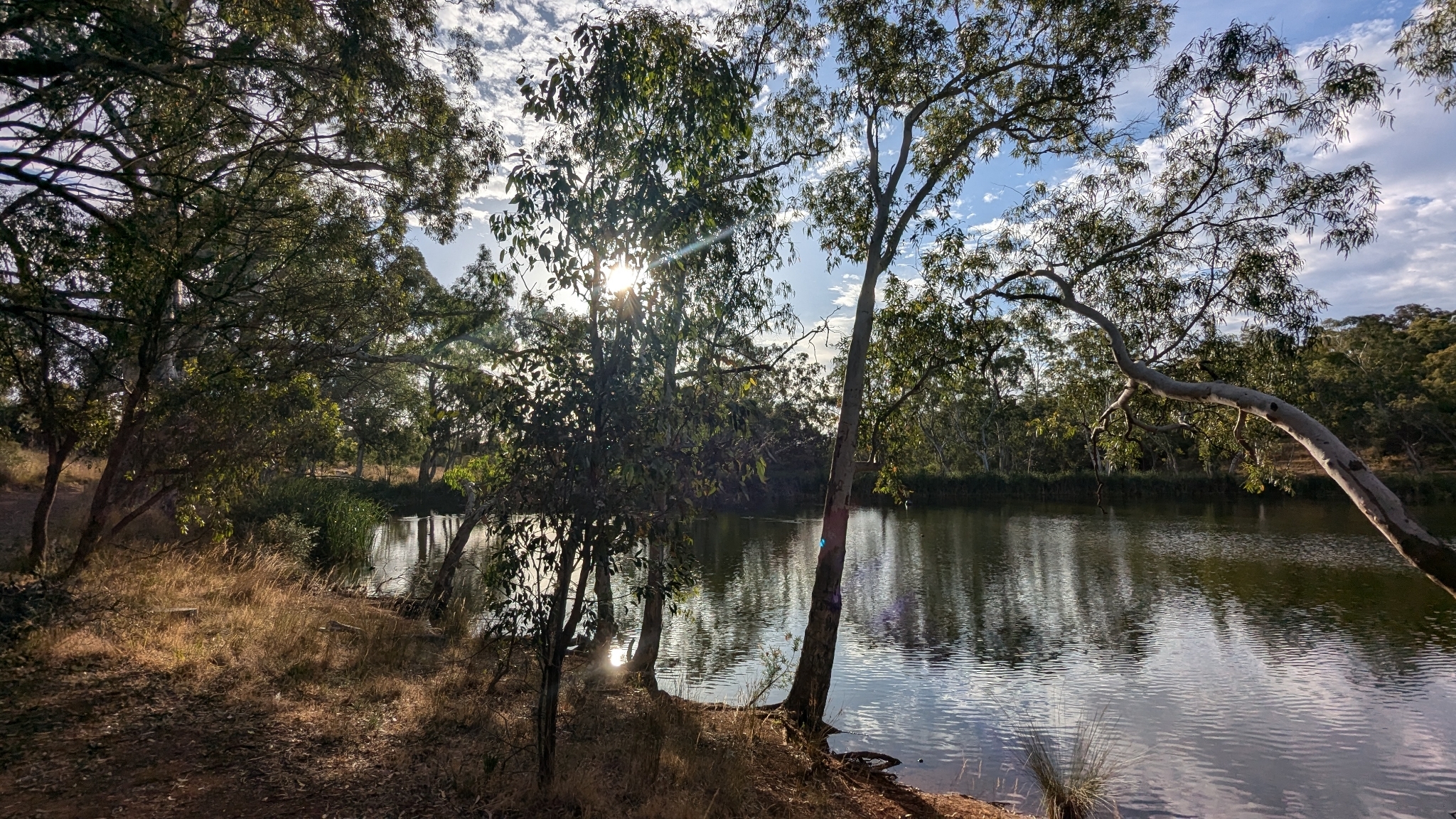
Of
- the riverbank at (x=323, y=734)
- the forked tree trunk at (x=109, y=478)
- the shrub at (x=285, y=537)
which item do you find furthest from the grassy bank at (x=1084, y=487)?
the forked tree trunk at (x=109, y=478)

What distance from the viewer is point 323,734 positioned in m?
5.26

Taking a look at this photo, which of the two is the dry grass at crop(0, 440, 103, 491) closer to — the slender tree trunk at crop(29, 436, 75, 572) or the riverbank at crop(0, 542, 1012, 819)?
the slender tree trunk at crop(29, 436, 75, 572)

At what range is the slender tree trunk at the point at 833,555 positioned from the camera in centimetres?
744

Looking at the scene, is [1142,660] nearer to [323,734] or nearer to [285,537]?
[323,734]

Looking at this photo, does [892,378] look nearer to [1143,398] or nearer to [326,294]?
[1143,398]

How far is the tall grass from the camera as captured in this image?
15820mm

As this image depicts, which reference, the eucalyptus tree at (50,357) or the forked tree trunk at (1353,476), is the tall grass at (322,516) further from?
the forked tree trunk at (1353,476)

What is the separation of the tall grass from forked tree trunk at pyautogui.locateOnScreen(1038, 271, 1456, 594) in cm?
1631

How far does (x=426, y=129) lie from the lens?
9969mm

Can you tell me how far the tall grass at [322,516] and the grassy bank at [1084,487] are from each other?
30662mm

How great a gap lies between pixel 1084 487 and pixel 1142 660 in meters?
39.6

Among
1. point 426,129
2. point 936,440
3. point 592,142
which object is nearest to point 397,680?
point 592,142

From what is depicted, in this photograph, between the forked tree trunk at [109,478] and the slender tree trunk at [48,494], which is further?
the slender tree trunk at [48,494]

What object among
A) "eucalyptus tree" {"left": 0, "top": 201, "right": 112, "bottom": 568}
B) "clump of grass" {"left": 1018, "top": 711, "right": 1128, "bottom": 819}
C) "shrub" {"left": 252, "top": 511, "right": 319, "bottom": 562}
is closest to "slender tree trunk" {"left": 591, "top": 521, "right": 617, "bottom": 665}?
"clump of grass" {"left": 1018, "top": 711, "right": 1128, "bottom": 819}
